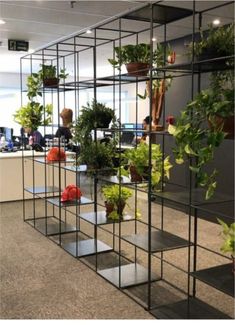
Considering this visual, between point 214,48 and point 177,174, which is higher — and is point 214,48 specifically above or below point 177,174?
above

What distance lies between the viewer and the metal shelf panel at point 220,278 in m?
2.24

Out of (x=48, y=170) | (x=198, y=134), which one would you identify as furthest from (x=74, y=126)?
(x=48, y=170)

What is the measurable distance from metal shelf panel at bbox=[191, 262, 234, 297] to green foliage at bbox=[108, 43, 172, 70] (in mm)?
1605

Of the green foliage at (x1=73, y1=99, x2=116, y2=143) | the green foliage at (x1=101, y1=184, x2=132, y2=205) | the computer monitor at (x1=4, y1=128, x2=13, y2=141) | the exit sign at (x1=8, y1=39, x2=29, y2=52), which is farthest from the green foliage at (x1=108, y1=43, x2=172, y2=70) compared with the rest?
the computer monitor at (x1=4, y1=128, x2=13, y2=141)

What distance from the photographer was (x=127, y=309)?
290 cm

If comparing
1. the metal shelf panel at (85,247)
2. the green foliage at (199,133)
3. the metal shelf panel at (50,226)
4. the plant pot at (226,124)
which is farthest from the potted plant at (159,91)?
the metal shelf panel at (50,226)

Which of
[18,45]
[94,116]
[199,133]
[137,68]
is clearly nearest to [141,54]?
[137,68]

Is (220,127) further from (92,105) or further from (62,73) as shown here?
(62,73)

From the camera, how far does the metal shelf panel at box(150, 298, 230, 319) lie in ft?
8.99

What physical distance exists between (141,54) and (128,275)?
194 cm

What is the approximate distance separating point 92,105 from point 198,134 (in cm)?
162

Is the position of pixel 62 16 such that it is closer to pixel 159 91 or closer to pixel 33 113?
pixel 33 113

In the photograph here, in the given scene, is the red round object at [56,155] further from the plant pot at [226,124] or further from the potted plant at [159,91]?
the plant pot at [226,124]

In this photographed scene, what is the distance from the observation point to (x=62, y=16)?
501 cm
